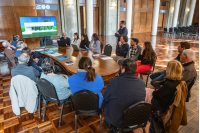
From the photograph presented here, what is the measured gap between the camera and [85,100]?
6.37 feet

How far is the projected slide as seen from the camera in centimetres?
777

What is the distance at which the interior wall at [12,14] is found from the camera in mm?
7707

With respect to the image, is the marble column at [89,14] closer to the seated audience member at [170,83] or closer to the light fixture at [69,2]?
the light fixture at [69,2]

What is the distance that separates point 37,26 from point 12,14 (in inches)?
56.8

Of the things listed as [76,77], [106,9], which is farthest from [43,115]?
[106,9]

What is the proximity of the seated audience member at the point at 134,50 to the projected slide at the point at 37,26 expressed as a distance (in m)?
6.19

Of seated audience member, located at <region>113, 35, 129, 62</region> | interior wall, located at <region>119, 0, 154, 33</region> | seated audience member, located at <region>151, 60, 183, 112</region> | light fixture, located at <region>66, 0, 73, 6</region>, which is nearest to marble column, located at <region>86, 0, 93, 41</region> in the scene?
light fixture, located at <region>66, 0, 73, 6</region>

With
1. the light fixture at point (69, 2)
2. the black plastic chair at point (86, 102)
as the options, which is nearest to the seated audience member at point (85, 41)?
the black plastic chair at point (86, 102)

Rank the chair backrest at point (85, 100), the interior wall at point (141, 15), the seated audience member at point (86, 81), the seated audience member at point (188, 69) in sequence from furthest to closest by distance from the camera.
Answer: the interior wall at point (141, 15), the seated audience member at point (188, 69), the seated audience member at point (86, 81), the chair backrest at point (85, 100)

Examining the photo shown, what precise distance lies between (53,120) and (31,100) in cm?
56

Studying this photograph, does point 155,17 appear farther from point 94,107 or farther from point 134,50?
point 94,107

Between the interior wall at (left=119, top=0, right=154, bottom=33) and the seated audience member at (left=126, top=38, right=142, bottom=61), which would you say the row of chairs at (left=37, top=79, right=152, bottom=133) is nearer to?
the seated audience member at (left=126, top=38, right=142, bottom=61)

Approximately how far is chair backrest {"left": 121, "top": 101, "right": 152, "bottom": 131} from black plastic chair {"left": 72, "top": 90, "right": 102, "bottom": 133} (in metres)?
0.46

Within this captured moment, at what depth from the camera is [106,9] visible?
559 inches
